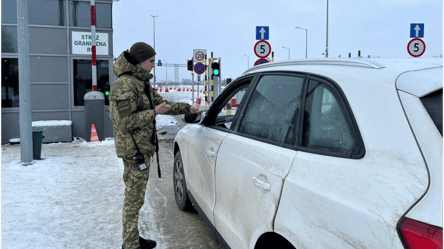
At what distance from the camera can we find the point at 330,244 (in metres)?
1.64

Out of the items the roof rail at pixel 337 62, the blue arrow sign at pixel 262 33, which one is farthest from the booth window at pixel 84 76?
the roof rail at pixel 337 62

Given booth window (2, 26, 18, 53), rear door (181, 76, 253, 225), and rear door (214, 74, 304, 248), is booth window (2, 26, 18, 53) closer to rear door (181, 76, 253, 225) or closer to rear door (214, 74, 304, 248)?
rear door (181, 76, 253, 225)

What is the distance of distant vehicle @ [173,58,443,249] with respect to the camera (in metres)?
1.41

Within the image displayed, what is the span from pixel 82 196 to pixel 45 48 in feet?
21.8

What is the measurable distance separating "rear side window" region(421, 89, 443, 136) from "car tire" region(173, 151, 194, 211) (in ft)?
10.2

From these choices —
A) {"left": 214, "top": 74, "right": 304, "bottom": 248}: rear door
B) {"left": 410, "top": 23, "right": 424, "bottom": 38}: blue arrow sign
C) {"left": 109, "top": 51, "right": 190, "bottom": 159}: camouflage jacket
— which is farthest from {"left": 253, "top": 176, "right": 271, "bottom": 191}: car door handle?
{"left": 410, "top": 23, "right": 424, "bottom": 38}: blue arrow sign

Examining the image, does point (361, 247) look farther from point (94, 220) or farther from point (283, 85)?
point (94, 220)

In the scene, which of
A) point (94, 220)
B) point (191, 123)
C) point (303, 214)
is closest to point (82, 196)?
point (94, 220)

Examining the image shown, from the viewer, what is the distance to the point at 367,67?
1.91 metres

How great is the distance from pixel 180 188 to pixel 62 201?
170 cm

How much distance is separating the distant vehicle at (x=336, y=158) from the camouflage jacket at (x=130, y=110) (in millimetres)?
821

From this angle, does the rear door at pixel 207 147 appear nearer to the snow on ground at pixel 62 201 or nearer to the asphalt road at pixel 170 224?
the asphalt road at pixel 170 224

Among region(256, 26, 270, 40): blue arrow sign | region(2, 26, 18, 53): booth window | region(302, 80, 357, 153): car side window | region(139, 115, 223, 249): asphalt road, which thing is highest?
region(256, 26, 270, 40): blue arrow sign

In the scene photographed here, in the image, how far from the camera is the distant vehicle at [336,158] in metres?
1.41
